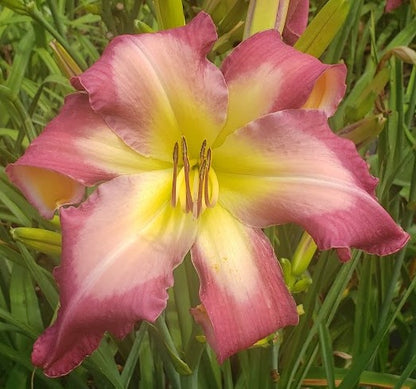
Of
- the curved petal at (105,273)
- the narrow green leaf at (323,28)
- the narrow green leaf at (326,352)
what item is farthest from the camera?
the narrow green leaf at (326,352)

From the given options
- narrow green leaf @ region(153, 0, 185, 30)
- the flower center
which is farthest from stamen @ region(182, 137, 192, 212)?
narrow green leaf @ region(153, 0, 185, 30)

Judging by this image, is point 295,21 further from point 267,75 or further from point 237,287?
point 237,287

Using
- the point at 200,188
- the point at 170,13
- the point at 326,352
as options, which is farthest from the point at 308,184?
the point at 326,352

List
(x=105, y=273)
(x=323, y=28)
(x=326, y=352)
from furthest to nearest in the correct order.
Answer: (x=326, y=352), (x=323, y=28), (x=105, y=273)

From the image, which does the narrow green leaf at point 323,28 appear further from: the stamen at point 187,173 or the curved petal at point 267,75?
the stamen at point 187,173

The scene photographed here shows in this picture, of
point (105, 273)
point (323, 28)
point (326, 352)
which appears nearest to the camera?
point (105, 273)

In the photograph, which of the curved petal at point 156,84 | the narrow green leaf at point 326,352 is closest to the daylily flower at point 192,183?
the curved petal at point 156,84

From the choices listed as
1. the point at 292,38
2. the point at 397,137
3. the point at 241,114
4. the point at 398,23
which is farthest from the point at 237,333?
the point at 398,23
